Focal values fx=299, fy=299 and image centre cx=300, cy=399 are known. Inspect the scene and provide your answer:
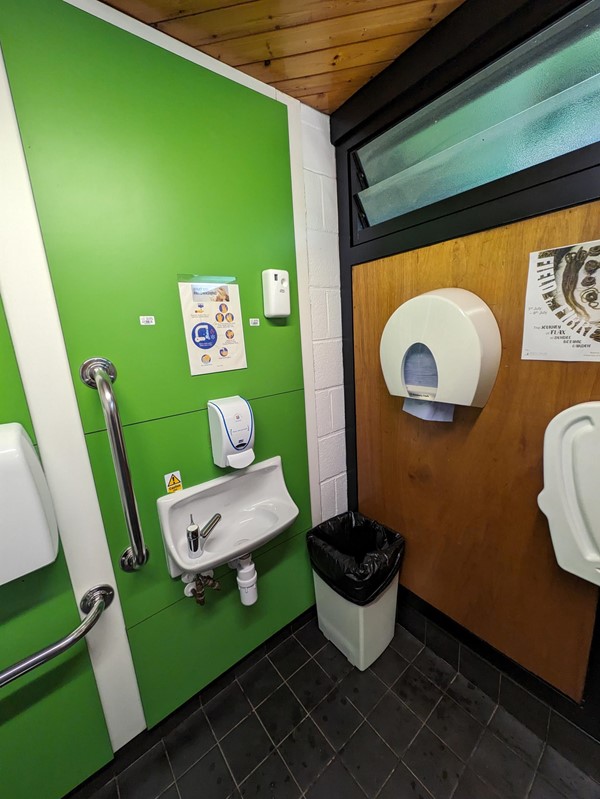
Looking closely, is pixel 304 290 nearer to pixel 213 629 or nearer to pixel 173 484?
pixel 173 484

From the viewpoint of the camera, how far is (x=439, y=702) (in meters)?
1.10

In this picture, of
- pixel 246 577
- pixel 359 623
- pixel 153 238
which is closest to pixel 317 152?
pixel 153 238

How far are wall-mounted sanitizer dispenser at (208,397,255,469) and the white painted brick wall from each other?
0.41 metres

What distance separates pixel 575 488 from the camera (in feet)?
2.49

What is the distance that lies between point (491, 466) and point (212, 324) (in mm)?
1016

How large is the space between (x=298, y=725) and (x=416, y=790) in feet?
1.29

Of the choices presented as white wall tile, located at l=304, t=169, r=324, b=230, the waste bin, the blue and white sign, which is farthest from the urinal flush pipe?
white wall tile, located at l=304, t=169, r=324, b=230

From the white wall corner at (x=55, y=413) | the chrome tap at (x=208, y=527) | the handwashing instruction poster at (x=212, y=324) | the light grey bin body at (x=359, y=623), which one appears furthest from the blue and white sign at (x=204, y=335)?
the light grey bin body at (x=359, y=623)

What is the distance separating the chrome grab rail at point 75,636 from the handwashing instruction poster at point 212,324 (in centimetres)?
69

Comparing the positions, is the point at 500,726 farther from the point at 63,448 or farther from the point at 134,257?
the point at 134,257

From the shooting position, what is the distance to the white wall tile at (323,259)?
1194mm

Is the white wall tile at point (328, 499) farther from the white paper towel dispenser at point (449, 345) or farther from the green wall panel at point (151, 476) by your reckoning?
the white paper towel dispenser at point (449, 345)

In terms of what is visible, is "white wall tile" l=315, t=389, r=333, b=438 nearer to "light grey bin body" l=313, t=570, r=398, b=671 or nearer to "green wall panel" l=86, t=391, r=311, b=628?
"green wall panel" l=86, t=391, r=311, b=628

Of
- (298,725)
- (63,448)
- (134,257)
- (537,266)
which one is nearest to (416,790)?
(298,725)
